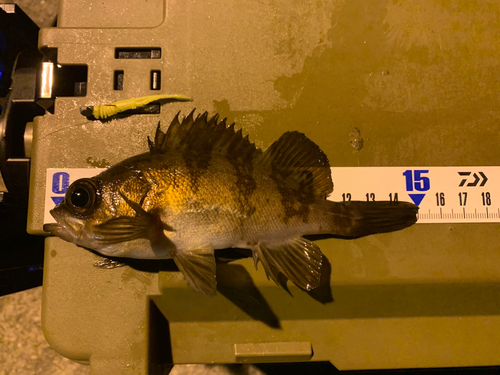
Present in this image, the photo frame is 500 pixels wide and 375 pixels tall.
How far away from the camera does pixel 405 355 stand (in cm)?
130

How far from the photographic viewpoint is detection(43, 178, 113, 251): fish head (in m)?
1.03

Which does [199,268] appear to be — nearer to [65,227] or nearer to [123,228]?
[123,228]

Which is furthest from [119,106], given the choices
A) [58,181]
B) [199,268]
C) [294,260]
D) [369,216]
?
[369,216]

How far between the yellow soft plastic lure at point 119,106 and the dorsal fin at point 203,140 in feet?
0.73

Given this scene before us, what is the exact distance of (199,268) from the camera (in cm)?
108

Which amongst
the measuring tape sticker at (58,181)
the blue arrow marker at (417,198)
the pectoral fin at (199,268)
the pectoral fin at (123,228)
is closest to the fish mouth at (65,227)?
the pectoral fin at (123,228)

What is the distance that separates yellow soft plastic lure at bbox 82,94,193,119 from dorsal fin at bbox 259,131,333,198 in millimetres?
459

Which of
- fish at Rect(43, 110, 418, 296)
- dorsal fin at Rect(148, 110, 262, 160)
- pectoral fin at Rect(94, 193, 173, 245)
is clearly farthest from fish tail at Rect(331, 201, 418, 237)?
pectoral fin at Rect(94, 193, 173, 245)

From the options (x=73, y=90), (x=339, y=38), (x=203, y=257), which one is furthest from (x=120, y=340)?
(x=339, y=38)

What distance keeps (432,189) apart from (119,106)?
1.31 m

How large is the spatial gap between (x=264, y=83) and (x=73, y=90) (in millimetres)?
816

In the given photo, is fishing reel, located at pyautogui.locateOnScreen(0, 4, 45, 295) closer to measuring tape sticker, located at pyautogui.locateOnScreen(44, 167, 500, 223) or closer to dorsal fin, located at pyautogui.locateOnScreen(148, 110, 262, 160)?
dorsal fin, located at pyautogui.locateOnScreen(148, 110, 262, 160)

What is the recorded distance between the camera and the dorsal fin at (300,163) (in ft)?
4.02

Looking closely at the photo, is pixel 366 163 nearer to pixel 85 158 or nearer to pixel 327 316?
pixel 327 316
